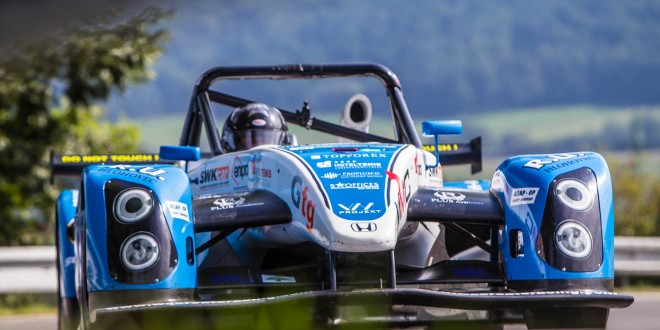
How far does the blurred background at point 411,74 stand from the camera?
16.4 meters

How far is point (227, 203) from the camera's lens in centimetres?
620

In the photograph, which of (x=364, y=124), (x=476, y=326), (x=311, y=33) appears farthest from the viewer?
(x=311, y=33)

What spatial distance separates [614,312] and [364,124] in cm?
311

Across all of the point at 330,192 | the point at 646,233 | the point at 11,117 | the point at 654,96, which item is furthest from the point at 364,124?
Answer: the point at 654,96

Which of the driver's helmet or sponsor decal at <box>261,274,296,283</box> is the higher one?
the driver's helmet

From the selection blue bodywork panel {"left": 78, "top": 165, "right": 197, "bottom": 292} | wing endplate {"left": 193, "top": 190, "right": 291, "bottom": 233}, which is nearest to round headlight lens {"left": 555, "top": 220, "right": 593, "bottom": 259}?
wing endplate {"left": 193, "top": 190, "right": 291, "bottom": 233}

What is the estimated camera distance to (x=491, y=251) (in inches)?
251

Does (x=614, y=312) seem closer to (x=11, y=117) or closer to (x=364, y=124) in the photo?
(x=364, y=124)

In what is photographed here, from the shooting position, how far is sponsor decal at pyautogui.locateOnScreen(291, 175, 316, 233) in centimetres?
571

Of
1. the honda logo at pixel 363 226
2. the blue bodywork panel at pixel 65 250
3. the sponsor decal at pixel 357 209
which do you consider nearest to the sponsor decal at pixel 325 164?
the sponsor decal at pixel 357 209

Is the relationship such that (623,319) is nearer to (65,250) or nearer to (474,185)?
(474,185)

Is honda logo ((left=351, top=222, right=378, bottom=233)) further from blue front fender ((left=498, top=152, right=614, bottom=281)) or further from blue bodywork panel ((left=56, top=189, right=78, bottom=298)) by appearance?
blue bodywork panel ((left=56, top=189, right=78, bottom=298))

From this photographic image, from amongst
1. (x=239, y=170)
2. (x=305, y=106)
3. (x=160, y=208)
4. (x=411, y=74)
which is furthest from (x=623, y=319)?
(x=411, y=74)

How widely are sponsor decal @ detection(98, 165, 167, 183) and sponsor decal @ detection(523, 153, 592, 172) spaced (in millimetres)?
1933
